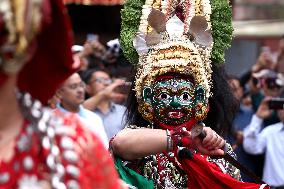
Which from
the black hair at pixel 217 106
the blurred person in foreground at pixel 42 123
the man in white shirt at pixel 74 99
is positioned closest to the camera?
the blurred person in foreground at pixel 42 123

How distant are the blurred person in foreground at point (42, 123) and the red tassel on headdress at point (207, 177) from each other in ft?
6.82

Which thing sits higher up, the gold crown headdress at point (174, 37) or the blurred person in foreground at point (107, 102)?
the gold crown headdress at point (174, 37)

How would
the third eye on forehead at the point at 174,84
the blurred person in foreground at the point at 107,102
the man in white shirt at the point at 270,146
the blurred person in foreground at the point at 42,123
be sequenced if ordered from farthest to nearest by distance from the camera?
1. the man in white shirt at the point at 270,146
2. the blurred person in foreground at the point at 107,102
3. the third eye on forehead at the point at 174,84
4. the blurred person in foreground at the point at 42,123

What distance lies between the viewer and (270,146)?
8211mm

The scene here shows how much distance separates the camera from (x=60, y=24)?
7.93 feet

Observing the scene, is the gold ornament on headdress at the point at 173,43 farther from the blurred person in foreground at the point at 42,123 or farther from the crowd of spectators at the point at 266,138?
the crowd of spectators at the point at 266,138

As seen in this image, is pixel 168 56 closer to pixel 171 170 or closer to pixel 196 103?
pixel 196 103

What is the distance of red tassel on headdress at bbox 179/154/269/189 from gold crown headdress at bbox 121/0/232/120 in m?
0.32

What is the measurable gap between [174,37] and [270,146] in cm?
374

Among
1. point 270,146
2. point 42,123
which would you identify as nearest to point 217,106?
point 42,123

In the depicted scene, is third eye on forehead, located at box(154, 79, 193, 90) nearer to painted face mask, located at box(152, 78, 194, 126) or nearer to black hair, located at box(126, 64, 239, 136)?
painted face mask, located at box(152, 78, 194, 126)

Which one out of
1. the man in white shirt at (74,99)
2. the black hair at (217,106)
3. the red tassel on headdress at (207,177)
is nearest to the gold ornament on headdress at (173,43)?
the black hair at (217,106)

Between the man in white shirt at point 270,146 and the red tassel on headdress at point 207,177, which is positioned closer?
the red tassel on headdress at point 207,177

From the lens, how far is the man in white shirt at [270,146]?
8141mm
